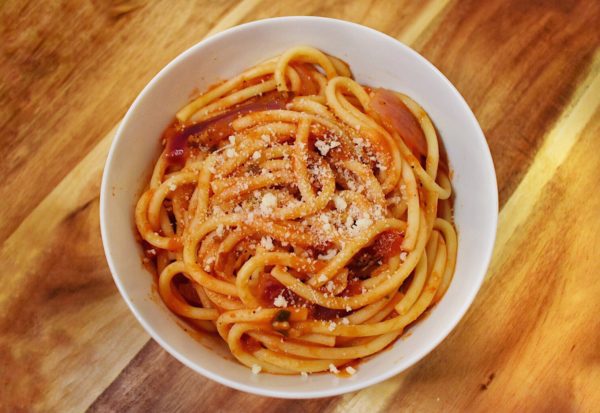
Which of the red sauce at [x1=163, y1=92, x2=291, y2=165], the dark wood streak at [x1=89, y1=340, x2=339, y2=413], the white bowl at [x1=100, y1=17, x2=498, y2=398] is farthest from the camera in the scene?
the dark wood streak at [x1=89, y1=340, x2=339, y2=413]

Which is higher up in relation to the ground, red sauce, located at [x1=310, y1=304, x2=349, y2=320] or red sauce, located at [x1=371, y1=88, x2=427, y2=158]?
red sauce, located at [x1=371, y1=88, x2=427, y2=158]

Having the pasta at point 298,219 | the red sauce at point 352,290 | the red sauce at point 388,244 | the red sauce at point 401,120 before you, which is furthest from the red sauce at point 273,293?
the red sauce at point 401,120

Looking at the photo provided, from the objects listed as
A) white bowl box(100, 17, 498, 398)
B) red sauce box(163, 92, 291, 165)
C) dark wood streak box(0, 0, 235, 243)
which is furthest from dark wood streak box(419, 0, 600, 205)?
dark wood streak box(0, 0, 235, 243)

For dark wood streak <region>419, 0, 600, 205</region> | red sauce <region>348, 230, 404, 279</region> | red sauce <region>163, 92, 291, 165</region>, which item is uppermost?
red sauce <region>163, 92, 291, 165</region>

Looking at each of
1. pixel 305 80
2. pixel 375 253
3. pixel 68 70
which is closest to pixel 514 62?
pixel 305 80

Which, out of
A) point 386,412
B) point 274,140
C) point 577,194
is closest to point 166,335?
point 274,140

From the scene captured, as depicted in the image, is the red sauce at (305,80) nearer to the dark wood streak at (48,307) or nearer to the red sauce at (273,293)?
the red sauce at (273,293)

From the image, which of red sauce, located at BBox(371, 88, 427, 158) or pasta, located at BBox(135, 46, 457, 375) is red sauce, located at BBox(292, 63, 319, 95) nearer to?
pasta, located at BBox(135, 46, 457, 375)
